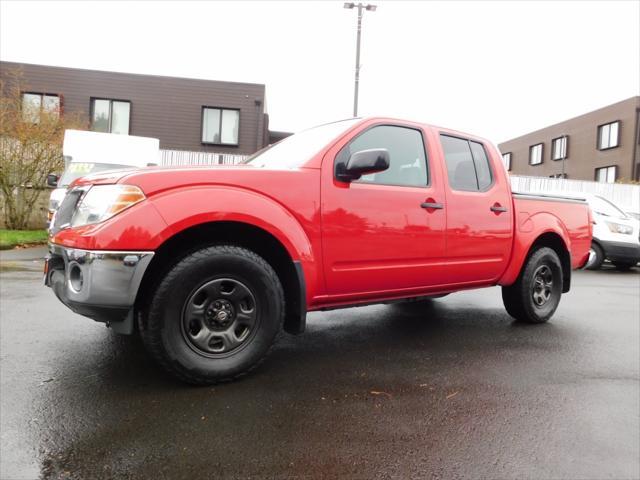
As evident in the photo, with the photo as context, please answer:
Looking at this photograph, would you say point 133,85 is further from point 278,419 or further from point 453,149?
point 278,419

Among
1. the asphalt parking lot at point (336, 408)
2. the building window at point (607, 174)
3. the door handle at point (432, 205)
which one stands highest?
the building window at point (607, 174)

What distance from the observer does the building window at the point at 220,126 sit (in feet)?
73.1

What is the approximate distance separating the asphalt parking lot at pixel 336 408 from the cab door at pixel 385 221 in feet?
2.08

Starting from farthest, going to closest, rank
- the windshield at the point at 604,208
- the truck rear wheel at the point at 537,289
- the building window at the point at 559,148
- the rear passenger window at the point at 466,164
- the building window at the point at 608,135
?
the building window at the point at 559,148 < the building window at the point at 608,135 < the windshield at the point at 604,208 < the truck rear wheel at the point at 537,289 < the rear passenger window at the point at 466,164

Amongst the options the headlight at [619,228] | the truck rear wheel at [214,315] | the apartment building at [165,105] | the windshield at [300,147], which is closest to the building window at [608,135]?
the apartment building at [165,105]

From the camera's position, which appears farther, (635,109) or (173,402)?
(635,109)

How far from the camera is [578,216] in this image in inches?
208

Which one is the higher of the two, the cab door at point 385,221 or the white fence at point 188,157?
the white fence at point 188,157

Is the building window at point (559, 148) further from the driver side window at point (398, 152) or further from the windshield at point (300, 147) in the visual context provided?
the windshield at point (300, 147)

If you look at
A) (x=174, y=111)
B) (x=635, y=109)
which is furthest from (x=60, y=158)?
(x=635, y=109)

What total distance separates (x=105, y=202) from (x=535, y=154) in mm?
41938

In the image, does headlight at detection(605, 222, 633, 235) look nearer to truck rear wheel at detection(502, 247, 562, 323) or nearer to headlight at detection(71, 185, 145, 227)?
truck rear wheel at detection(502, 247, 562, 323)

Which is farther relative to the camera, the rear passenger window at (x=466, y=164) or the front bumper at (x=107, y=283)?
the rear passenger window at (x=466, y=164)

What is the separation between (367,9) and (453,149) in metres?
13.6
